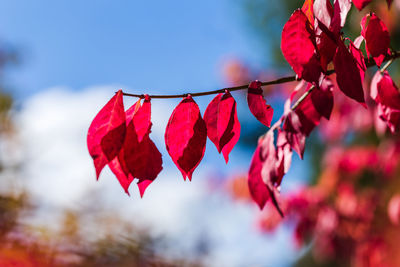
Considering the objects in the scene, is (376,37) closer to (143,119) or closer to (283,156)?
(283,156)

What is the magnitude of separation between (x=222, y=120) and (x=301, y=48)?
217 millimetres

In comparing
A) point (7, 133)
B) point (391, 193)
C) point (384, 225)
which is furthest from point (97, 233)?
point (391, 193)

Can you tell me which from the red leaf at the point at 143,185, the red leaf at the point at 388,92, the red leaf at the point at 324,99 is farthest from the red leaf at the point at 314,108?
the red leaf at the point at 143,185

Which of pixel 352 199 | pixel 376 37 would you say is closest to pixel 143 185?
pixel 376 37

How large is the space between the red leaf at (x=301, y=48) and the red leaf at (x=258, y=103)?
0.10 metres

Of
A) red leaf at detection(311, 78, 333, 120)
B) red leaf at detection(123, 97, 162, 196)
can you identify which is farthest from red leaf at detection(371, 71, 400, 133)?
red leaf at detection(123, 97, 162, 196)

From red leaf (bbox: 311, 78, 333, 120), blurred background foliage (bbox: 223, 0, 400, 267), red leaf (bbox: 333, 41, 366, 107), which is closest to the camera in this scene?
red leaf (bbox: 333, 41, 366, 107)

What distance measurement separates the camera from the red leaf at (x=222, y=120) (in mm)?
867

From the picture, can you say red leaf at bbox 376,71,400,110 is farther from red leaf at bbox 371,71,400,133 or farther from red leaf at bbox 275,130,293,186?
red leaf at bbox 275,130,293,186

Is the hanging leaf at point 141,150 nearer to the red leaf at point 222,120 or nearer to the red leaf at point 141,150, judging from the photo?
the red leaf at point 141,150

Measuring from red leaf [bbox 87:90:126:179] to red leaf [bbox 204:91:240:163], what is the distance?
0.60ft

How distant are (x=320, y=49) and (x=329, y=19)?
6 cm

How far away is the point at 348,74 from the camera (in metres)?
0.76

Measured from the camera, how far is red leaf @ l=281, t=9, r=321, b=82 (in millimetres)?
789
